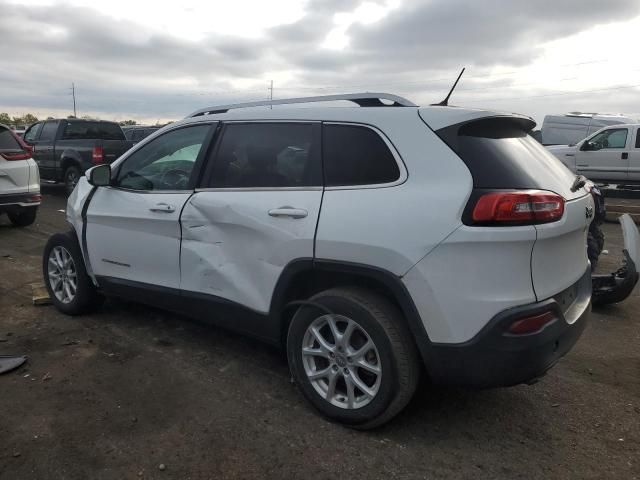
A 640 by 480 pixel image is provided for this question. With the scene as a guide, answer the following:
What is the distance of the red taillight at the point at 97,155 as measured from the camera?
1178 cm

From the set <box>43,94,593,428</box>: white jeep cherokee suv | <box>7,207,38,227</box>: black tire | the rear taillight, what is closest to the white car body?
the rear taillight

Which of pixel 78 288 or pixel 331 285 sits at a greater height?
pixel 331 285

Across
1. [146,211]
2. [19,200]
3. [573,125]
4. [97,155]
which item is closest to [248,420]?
[146,211]

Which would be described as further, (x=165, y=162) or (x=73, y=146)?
(x=73, y=146)

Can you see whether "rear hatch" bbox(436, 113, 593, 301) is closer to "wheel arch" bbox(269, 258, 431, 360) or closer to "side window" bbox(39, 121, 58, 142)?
"wheel arch" bbox(269, 258, 431, 360)

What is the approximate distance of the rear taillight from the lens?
7787 mm

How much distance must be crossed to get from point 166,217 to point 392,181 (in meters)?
1.66

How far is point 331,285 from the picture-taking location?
3.08m

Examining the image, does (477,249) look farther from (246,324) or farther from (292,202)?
(246,324)

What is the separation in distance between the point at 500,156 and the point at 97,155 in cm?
1076

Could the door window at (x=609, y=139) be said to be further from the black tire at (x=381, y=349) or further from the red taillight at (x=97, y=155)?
the black tire at (x=381, y=349)

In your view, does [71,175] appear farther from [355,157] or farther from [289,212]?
[355,157]

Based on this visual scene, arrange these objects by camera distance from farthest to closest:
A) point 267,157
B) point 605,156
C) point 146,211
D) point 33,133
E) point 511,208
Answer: point 605,156 → point 33,133 → point 146,211 → point 267,157 → point 511,208

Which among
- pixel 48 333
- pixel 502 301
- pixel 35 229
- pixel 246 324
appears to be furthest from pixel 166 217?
pixel 35 229
